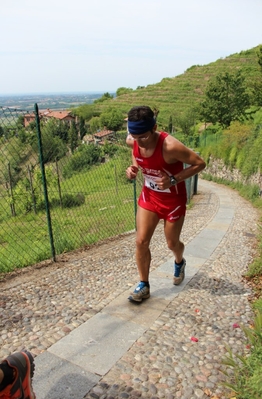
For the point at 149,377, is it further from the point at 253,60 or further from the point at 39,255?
the point at 253,60

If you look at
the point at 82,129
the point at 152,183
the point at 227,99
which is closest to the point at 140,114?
the point at 152,183

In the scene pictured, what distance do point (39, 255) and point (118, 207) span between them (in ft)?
22.2

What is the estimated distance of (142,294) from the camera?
349cm

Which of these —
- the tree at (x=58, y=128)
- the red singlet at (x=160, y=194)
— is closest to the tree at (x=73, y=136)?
the tree at (x=58, y=128)

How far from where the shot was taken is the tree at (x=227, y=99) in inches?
1208

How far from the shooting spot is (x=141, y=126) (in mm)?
2832

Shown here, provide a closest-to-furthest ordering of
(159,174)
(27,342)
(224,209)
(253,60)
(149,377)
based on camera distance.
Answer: (149,377), (27,342), (159,174), (224,209), (253,60)

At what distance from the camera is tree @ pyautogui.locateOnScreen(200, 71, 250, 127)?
3067 centimetres

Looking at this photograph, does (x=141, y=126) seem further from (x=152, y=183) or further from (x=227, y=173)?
(x=227, y=173)

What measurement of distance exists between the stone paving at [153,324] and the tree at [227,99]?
27997mm

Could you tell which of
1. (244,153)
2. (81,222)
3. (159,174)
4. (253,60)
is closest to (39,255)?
(159,174)

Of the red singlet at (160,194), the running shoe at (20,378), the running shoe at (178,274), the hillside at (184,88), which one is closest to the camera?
the running shoe at (20,378)

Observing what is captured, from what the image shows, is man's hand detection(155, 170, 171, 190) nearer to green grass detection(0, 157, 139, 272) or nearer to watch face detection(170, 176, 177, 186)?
watch face detection(170, 176, 177, 186)

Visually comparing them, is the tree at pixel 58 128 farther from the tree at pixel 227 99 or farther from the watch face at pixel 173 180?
the tree at pixel 227 99
